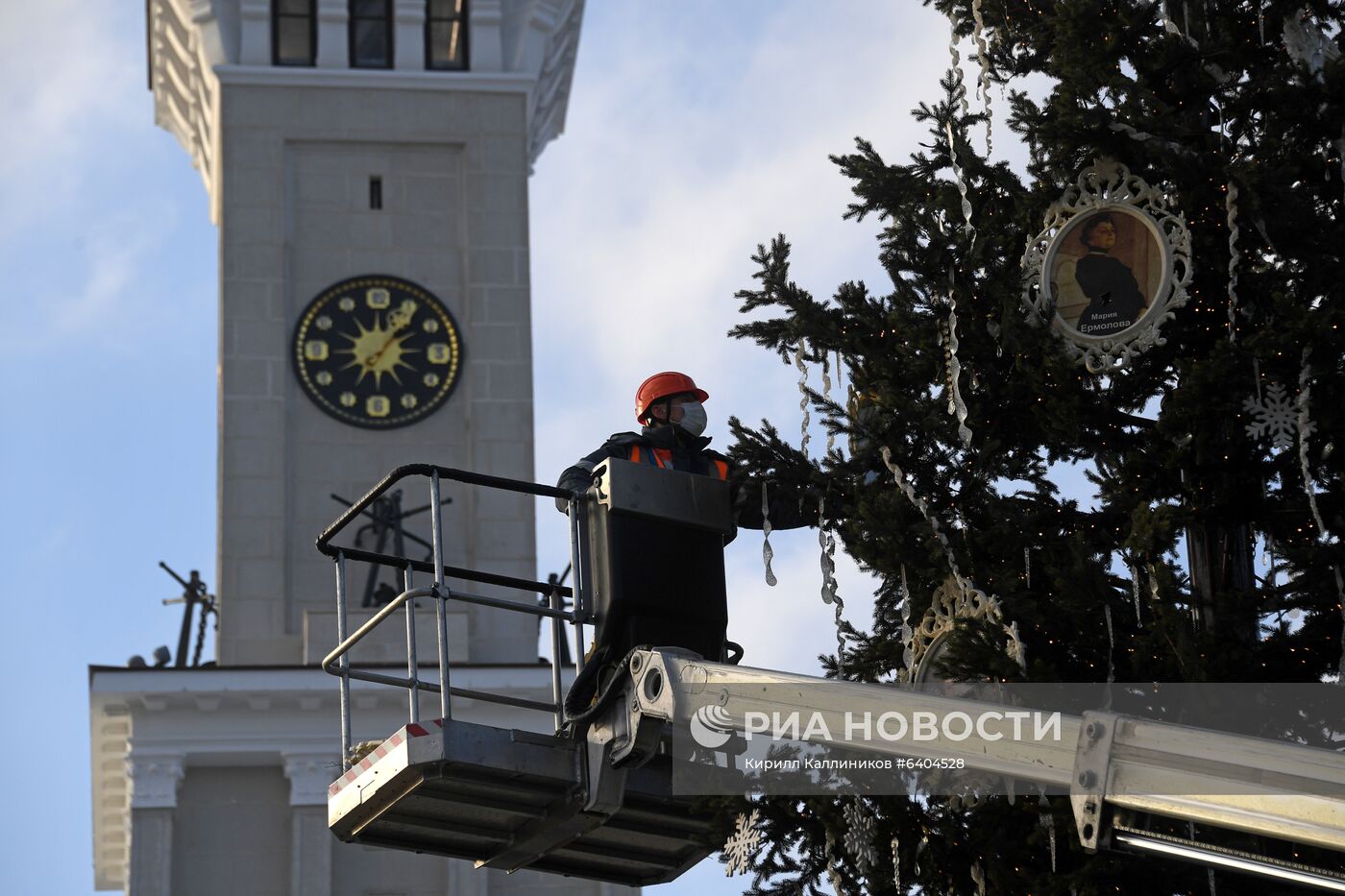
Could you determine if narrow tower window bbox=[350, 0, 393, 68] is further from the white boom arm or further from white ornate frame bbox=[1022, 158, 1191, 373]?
the white boom arm

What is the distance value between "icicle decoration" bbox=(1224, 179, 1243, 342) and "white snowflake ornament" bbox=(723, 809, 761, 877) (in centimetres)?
279

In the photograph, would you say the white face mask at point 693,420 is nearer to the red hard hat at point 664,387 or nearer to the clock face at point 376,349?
the red hard hat at point 664,387

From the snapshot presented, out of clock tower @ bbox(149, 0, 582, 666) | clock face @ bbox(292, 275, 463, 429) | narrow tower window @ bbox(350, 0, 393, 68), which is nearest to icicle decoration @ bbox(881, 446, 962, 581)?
clock tower @ bbox(149, 0, 582, 666)

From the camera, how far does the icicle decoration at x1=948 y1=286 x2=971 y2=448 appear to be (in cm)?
1173

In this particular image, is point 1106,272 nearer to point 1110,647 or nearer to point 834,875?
Answer: point 1110,647

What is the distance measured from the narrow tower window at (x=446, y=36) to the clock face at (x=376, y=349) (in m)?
3.41

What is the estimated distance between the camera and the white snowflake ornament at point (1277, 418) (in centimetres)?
1105

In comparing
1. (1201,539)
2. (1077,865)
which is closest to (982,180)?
(1201,539)

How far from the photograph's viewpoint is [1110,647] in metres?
11.1

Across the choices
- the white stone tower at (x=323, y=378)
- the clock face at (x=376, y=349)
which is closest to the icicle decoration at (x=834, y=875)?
the white stone tower at (x=323, y=378)

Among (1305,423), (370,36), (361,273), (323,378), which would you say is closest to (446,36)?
(370,36)

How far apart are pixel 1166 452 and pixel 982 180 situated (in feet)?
5.61

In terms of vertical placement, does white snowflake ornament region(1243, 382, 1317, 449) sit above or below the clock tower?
below

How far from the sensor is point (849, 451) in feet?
39.9
